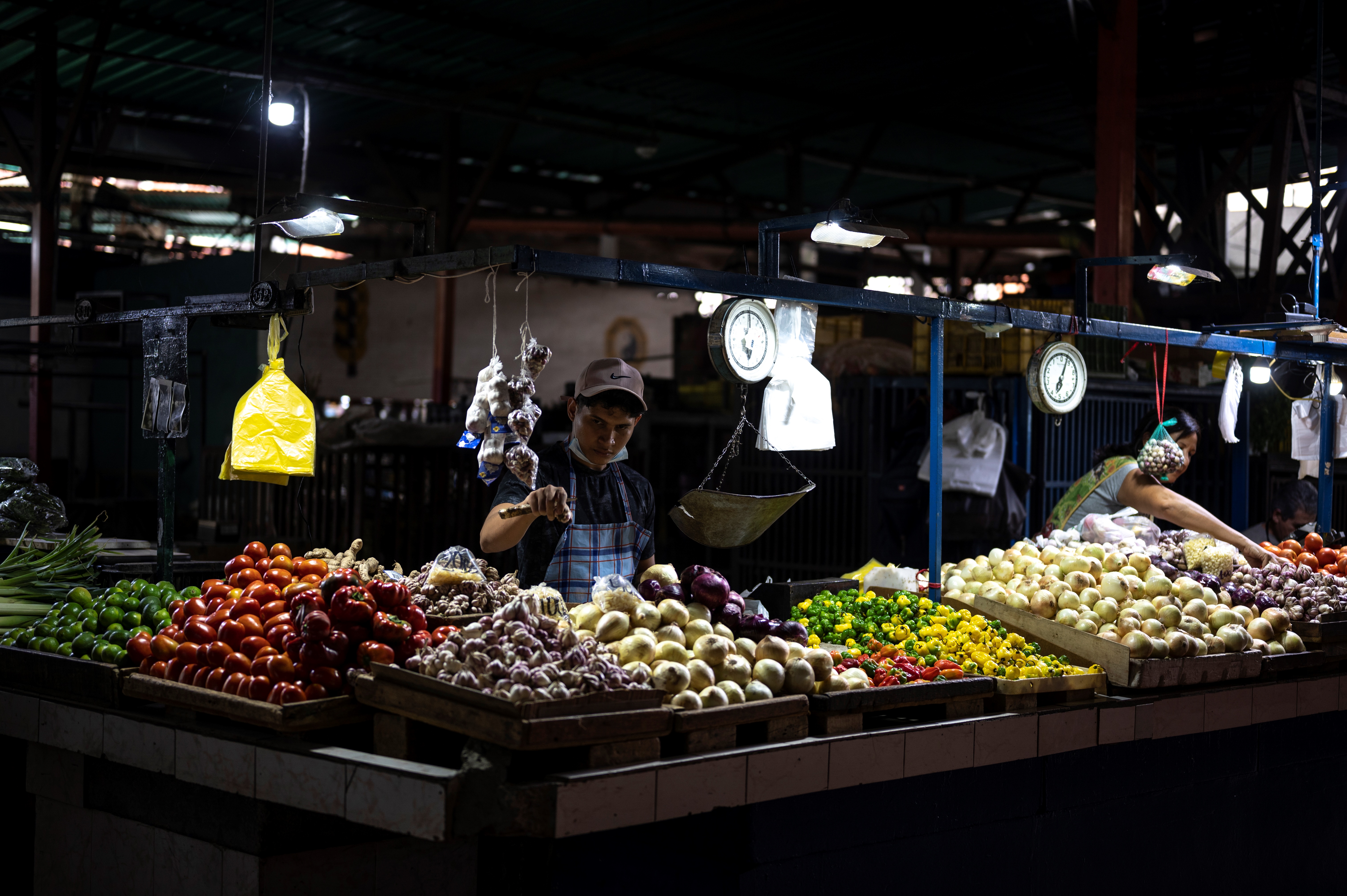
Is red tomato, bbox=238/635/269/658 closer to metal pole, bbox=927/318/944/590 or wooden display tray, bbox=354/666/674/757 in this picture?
wooden display tray, bbox=354/666/674/757

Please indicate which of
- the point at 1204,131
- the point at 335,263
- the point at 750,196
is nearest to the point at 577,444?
the point at 1204,131

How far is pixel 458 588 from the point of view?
392 cm

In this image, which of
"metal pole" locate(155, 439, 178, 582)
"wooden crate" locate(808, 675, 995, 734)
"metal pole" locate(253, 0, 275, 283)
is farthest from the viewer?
"metal pole" locate(253, 0, 275, 283)

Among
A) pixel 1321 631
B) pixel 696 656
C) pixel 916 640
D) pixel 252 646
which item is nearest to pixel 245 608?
pixel 252 646

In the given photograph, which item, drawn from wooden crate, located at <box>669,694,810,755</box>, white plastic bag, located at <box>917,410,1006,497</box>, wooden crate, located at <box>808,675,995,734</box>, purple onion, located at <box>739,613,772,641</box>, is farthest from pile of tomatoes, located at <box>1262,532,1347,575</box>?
wooden crate, located at <box>669,694,810,755</box>

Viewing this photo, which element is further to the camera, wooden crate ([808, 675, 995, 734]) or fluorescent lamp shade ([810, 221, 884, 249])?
fluorescent lamp shade ([810, 221, 884, 249])

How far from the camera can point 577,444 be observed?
4.30 meters

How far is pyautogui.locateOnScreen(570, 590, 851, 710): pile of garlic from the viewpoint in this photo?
3242mm

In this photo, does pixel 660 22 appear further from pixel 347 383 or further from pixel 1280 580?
pixel 347 383

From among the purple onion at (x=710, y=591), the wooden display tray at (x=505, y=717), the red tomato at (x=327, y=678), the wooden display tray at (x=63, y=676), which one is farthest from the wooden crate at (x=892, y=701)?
the wooden display tray at (x=63, y=676)

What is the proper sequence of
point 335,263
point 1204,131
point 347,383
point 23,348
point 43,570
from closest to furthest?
point 43,570 → point 23,348 → point 1204,131 → point 335,263 → point 347,383

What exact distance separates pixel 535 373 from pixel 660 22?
23.9 feet

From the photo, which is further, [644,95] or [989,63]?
[644,95]

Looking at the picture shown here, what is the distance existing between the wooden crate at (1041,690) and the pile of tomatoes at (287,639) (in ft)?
6.06
